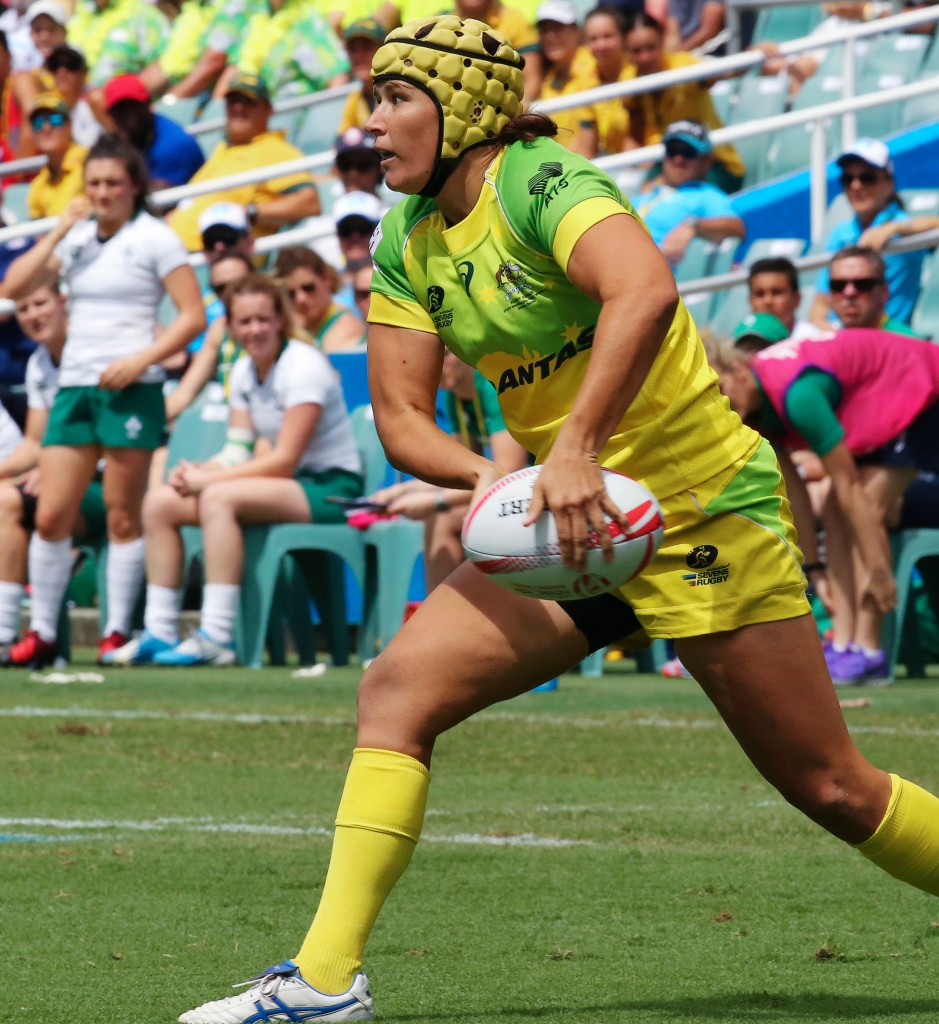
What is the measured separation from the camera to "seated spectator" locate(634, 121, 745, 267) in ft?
41.3

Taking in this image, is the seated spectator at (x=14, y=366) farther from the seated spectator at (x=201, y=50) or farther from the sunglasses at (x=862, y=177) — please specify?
the sunglasses at (x=862, y=177)

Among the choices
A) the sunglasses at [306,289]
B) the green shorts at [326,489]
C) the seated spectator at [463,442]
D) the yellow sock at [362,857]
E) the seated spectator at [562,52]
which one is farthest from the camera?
the seated spectator at [562,52]

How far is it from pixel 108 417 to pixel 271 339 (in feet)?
3.29

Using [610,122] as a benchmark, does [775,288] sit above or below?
below

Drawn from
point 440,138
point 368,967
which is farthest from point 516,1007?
point 440,138

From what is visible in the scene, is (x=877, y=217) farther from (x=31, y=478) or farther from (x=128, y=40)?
(x=128, y=40)

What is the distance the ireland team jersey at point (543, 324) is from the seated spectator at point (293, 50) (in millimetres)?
13598

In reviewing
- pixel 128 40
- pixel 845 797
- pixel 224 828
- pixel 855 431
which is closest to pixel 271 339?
pixel 855 431

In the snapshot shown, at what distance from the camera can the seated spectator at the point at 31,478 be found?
444 inches

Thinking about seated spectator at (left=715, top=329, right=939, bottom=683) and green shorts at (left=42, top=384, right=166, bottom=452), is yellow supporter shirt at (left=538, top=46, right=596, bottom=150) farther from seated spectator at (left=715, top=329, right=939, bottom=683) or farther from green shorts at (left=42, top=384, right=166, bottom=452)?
seated spectator at (left=715, top=329, right=939, bottom=683)

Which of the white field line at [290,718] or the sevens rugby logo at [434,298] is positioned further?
the white field line at [290,718]

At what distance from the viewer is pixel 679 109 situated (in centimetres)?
1420

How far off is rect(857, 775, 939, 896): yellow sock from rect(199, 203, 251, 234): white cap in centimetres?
937

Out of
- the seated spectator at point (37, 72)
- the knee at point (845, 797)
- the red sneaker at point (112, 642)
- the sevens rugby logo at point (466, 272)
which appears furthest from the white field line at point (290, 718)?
the seated spectator at point (37, 72)
